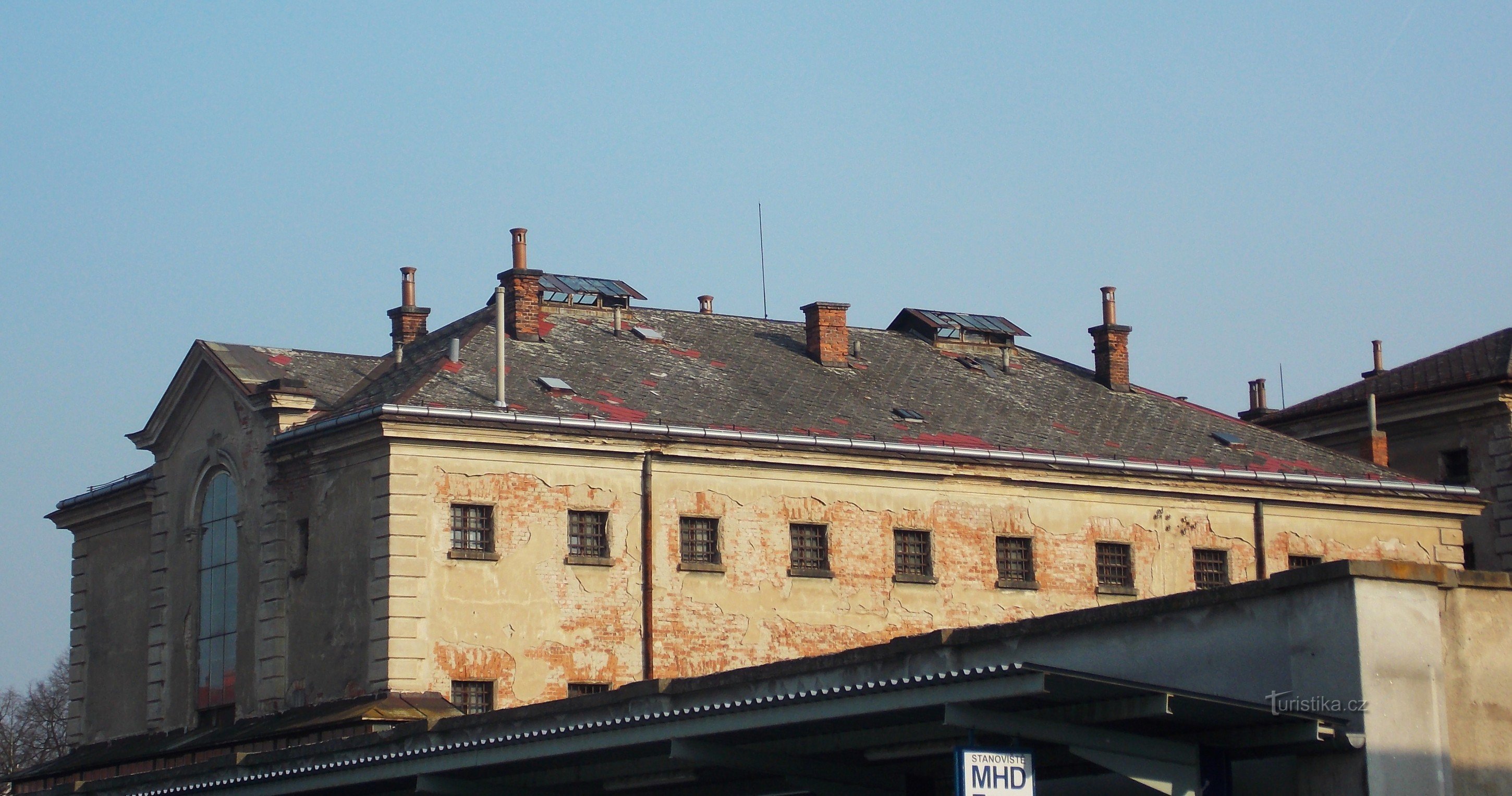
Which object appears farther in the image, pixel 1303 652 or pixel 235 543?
pixel 235 543

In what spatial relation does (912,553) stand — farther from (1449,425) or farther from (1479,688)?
(1479,688)

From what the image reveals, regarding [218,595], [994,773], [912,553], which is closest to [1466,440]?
[912,553]

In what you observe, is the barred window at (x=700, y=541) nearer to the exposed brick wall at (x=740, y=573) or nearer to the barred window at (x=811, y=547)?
the exposed brick wall at (x=740, y=573)

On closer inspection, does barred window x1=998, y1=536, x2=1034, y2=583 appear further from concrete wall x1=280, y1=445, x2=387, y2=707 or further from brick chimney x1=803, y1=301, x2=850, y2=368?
concrete wall x1=280, y1=445, x2=387, y2=707

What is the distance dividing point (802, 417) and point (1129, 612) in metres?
19.8

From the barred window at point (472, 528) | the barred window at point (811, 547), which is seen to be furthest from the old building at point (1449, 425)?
the barred window at point (472, 528)

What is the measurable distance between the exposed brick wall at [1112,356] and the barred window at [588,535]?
13.7 meters

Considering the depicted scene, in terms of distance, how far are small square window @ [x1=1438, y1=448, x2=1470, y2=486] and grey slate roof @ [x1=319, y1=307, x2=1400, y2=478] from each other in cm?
297

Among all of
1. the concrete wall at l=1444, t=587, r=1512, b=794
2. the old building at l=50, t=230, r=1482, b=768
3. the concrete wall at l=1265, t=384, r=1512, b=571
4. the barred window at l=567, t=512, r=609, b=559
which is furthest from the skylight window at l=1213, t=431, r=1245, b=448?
the concrete wall at l=1444, t=587, r=1512, b=794

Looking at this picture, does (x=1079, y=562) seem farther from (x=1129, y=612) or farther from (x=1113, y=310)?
(x=1129, y=612)

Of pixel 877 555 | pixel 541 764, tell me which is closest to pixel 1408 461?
pixel 877 555

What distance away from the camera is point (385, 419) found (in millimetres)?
34500

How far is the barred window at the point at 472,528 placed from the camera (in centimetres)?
3512

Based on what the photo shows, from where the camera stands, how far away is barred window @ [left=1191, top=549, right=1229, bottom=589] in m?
40.9
